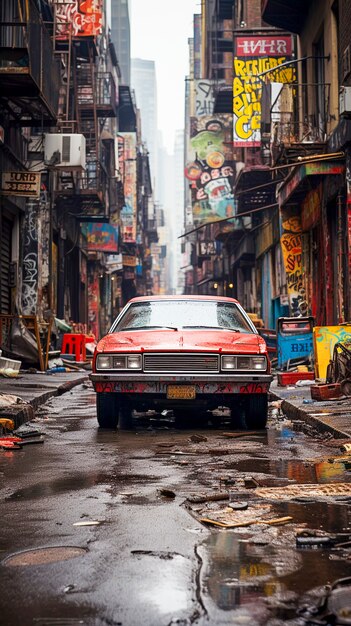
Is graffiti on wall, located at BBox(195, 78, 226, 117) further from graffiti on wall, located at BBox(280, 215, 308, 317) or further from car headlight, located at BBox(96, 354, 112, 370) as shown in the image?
car headlight, located at BBox(96, 354, 112, 370)

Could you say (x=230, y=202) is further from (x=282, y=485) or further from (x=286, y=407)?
(x=282, y=485)

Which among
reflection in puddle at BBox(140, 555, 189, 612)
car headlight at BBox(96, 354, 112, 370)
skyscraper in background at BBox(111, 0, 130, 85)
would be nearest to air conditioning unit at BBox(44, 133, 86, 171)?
car headlight at BBox(96, 354, 112, 370)

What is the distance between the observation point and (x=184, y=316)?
10.6 metres

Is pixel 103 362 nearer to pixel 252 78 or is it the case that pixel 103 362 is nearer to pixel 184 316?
pixel 184 316

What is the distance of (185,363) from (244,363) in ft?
2.07

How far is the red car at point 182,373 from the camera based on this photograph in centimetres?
926

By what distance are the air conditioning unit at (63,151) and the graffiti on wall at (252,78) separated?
502 centimetres

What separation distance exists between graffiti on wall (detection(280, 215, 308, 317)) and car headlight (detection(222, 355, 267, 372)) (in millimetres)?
13175

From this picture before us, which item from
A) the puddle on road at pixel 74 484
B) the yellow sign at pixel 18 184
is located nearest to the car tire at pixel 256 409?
the puddle on road at pixel 74 484

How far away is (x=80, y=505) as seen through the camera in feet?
16.4

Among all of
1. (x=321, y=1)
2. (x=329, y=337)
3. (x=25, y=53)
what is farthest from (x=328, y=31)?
(x=329, y=337)

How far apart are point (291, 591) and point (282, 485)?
8.10ft

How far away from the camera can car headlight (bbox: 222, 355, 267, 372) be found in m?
9.27

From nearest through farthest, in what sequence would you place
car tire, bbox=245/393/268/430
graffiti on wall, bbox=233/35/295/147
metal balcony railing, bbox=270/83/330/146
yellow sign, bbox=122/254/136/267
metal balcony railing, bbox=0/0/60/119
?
car tire, bbox=245/393/268/430, metal balcony railing, bbox=0/0/60/119, metal balcony railing, bbox=270/83/330/146, graffiti on wall, bbox=233/35/295/147, yellow sign, bbox=122/254/136/267
